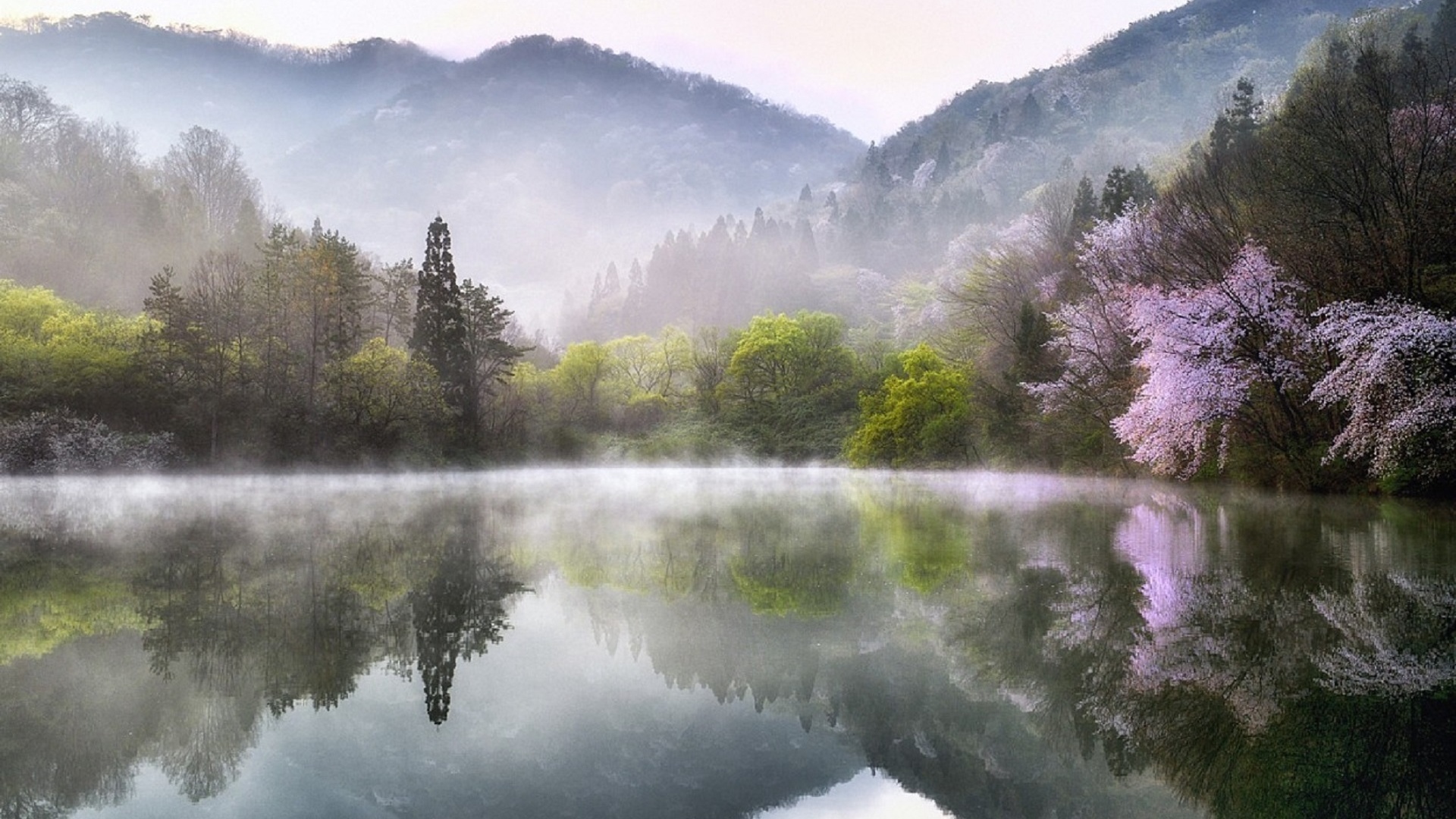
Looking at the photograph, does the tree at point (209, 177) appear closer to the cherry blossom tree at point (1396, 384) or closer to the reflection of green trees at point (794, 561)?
the reflection of green trees at point (794, 561)

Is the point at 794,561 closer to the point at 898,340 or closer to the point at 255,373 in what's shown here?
the point at 255,373

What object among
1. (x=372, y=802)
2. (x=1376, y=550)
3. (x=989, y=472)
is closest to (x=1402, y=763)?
(x=372, y=802)

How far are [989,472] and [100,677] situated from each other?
115ft

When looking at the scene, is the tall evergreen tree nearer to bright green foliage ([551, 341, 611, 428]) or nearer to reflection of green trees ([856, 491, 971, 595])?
bright green foliage ([551, 341, 611, 428])

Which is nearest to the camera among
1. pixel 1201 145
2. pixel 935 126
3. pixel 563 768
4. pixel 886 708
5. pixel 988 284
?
pixel 563 768

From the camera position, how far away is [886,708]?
225 inches

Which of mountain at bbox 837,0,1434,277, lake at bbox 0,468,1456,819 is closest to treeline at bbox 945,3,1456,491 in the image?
lake at bbox 0,468,1456,819

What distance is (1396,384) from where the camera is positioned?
17781 mm

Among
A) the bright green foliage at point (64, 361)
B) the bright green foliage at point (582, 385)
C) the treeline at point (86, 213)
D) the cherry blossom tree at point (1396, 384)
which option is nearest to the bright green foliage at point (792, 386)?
the bright green foliage at point (582, 385)

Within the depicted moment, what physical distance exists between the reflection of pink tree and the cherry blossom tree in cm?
185

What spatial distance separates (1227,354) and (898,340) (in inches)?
1709

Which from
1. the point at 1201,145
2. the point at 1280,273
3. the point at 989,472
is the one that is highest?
the point at 1201,145

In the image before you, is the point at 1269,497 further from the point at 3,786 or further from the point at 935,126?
the point at 935,126

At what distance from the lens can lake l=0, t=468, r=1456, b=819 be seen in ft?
14.6
